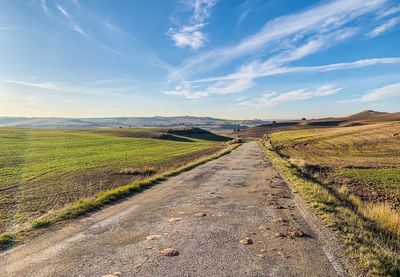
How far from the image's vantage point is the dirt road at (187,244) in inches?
264

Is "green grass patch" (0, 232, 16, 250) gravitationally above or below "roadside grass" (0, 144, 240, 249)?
above

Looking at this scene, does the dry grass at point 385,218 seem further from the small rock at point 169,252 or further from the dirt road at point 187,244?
the small rock at point 169,252

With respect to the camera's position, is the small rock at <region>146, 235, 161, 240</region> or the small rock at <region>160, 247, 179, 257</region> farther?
the small rock at <region>146, 235, 161, 240</region>

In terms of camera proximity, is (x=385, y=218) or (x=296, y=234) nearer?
(x=296, y=234)

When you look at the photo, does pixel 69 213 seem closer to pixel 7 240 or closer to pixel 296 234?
pixel 7 240

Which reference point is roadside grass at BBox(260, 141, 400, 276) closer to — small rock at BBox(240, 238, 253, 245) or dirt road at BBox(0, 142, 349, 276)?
dirt road at BBox(0, 142, 349, 276)

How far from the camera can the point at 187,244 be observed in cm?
816

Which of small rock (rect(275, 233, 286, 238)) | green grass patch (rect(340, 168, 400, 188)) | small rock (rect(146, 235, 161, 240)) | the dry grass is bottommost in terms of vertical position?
green grass patch (rect(340, 168, 400, 188))

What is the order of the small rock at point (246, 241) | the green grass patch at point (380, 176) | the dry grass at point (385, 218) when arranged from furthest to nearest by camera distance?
the green grass patch at point (380, 176) → the dry grass at point (385, 218) → the small rock at point (246, 241)

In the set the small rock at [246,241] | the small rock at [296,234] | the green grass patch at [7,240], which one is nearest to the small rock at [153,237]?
the small rock at [246,241]

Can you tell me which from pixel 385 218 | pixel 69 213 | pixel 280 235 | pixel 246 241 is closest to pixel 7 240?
pixel 69 213

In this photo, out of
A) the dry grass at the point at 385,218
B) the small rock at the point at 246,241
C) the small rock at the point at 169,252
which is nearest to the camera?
the small rock at the point at 169,252

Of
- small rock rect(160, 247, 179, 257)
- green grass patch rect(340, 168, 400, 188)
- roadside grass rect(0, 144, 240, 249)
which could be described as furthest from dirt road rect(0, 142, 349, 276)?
green grass patch rect(340, 168, 400, 188)

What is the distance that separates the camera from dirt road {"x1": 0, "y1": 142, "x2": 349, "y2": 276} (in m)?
6.71
